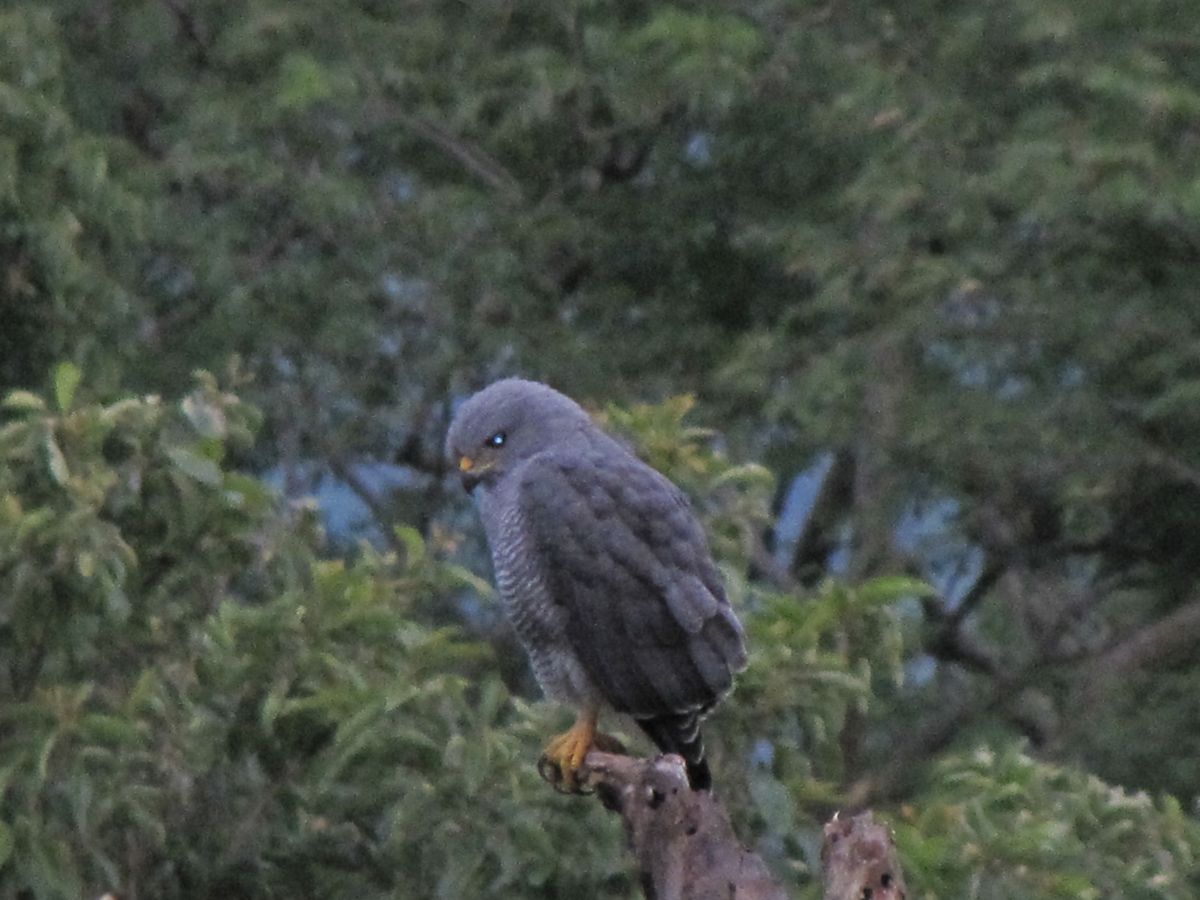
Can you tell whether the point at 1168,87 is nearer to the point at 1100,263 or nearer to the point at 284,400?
the point at 1100,263

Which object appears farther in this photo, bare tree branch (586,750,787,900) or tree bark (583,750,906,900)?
bare tree branch (586,750,787,900)

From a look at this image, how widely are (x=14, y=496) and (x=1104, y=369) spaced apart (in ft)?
15.0

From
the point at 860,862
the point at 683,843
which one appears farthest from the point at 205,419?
the point at 860,862

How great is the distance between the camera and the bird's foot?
16.7 ft

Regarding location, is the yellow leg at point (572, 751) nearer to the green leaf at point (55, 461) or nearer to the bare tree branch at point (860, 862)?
the green leaf at point (55, 461)

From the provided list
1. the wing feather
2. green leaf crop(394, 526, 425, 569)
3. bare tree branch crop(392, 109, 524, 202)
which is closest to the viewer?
the wing feather

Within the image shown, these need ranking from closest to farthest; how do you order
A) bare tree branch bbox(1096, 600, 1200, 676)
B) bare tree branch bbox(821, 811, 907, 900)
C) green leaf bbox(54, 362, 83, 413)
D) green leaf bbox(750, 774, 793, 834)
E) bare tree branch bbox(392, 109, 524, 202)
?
bare tree branch bbox(821, 811, 907, 900) → green leaf bbox(54, 362, 83, 413) → green leaf bbox(750, 774, 793, 834) → bare tree branch bbox(1096, 600, 1200, 676) → bare tree branch bbox(392, 109, 524, 202)

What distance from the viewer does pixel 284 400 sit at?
9.95 m

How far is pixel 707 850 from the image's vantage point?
12.7ft

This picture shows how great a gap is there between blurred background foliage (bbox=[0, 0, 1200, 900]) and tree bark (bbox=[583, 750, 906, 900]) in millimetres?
1392

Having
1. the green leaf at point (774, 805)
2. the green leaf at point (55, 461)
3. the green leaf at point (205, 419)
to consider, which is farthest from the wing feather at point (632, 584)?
the green leaf at point (55, 461)

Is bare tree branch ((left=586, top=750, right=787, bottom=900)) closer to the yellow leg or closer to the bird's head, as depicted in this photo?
the yellow leg

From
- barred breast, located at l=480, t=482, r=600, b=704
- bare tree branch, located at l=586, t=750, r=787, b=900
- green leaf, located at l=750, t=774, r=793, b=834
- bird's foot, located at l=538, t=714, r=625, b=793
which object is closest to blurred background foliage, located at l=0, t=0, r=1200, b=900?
green leaf, located at l=750, t=774, r=793, b=834

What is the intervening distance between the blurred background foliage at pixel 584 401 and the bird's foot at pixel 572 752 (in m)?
0.31
